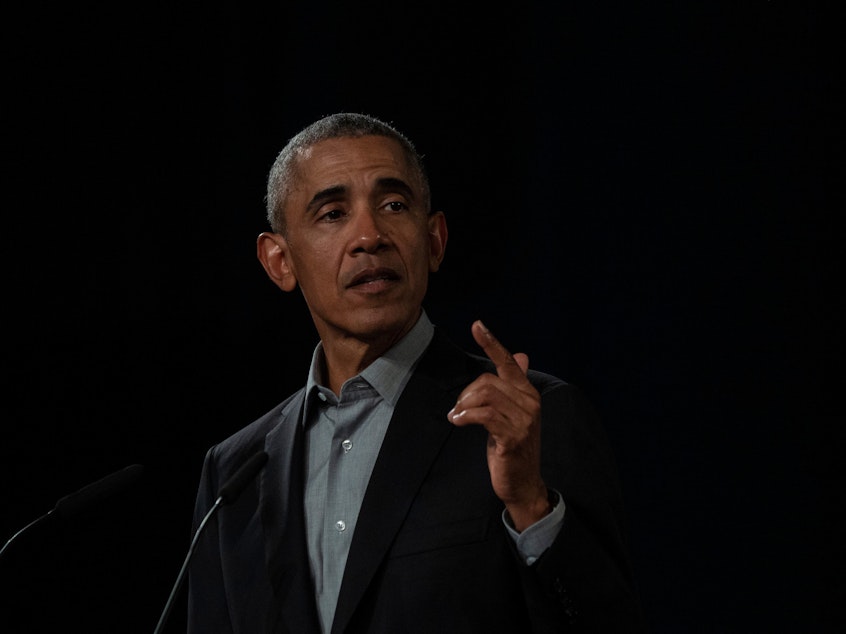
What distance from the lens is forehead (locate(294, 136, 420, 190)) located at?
178cm

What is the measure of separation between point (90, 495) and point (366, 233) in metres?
0.61

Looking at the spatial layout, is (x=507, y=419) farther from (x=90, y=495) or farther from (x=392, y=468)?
(x=90, y=495)

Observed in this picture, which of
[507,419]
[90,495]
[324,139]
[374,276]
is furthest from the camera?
[324,139]

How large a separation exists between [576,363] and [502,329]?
21 centimetres

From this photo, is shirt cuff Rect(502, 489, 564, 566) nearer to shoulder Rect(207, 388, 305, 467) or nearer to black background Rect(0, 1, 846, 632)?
shoulder Rect(207, 388, 305, 467)

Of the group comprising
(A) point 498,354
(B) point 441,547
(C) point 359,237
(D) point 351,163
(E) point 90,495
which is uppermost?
(D) point 351,163

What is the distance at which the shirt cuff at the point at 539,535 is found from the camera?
134 centimetres

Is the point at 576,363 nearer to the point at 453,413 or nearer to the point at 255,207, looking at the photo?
the point at 255,207

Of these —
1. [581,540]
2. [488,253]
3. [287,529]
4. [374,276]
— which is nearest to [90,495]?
[287,529]

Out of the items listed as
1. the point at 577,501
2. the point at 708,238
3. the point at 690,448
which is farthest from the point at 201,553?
the point at 708,238

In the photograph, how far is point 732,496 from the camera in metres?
2.23

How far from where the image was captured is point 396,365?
173 cm

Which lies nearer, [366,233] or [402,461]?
[402,461]

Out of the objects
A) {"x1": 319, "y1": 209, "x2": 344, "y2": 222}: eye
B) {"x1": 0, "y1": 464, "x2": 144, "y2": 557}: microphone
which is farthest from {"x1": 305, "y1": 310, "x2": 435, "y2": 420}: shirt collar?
{"x1": 0, "y1": 464, "x2": 144, "y2": 557}: microphone
